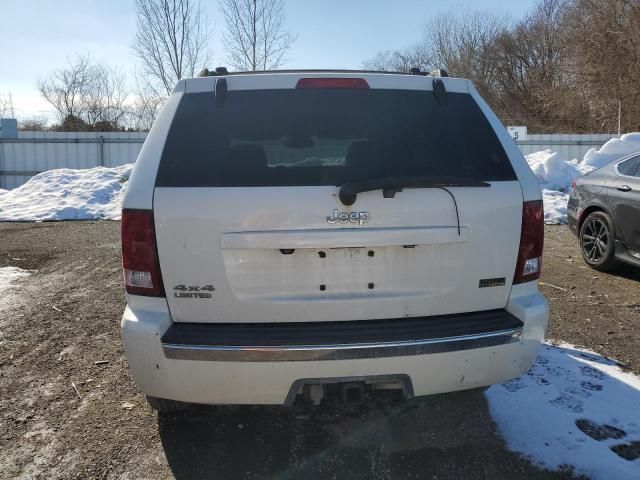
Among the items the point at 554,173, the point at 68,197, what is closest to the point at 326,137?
the point at 554,173

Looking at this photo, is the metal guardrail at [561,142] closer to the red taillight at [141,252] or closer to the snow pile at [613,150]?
the snow pile at [613,150]

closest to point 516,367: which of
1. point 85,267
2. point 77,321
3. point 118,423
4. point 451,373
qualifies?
point 451,373

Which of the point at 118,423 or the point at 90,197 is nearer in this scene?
the point at 118,423

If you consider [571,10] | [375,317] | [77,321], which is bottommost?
[77,321]

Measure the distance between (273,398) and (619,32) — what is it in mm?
27520

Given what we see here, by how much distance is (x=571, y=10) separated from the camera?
2755cm

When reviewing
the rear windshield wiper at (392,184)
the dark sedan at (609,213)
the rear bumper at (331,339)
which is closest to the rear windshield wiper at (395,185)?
the rear windshield wiper at (392,184)

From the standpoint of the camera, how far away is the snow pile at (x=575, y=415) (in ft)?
8.40

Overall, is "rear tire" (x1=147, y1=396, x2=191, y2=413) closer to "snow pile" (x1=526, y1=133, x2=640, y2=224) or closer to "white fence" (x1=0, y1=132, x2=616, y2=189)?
"snow pile" (x1=526, y1=133, x2=640, y2=224)

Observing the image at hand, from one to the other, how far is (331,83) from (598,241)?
495cm

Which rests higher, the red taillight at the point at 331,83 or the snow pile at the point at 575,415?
the red taillight at the point at 331,83

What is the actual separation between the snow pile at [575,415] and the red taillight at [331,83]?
209 centimetres

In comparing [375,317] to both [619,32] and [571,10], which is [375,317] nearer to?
[619,32]

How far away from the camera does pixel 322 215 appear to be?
222 centimetres
